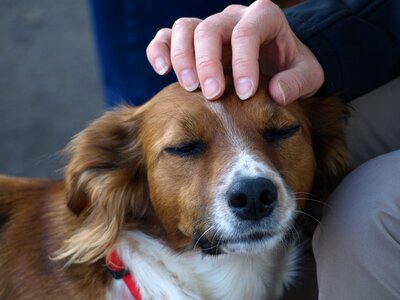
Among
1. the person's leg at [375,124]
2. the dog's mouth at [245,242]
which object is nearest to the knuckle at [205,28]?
the dog's mouth at [245,242]

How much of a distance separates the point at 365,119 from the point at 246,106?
2.09 ft

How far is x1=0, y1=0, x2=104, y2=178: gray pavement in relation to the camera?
192 inches

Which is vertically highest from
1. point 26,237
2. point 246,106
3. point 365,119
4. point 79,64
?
point 246,106

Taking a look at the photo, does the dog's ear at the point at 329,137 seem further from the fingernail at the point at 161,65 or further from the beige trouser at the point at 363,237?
the fingernail at the point at 161,65

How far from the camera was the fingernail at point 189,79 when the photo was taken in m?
2.10

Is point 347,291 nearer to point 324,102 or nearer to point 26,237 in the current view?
point 324,102

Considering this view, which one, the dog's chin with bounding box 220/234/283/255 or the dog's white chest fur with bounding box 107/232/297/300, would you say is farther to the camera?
the dog's white chest fur with bounding box 107/232/297/300

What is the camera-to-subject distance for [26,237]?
249cm

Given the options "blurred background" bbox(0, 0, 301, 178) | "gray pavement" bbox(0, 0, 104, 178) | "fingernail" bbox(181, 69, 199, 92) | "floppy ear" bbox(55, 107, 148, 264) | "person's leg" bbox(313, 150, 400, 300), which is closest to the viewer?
"person's leg" bbox(313, 150, 400, 300)

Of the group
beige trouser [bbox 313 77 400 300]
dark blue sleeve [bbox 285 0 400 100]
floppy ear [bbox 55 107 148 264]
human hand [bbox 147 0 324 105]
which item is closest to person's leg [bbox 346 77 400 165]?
dark blue sleeve [bbox 285 0 400 100]

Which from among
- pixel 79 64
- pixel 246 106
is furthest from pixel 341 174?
pixel 79 64

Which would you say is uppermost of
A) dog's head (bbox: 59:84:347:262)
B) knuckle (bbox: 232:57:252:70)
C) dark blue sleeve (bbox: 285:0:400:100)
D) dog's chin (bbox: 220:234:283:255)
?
knuckle (bbox: 232:57:252:70)

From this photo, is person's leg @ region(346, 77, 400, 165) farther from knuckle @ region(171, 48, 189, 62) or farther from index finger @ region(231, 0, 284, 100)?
knuckle @ region(171, 48, 189, 62)

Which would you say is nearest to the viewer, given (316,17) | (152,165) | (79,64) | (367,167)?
(367,167)
